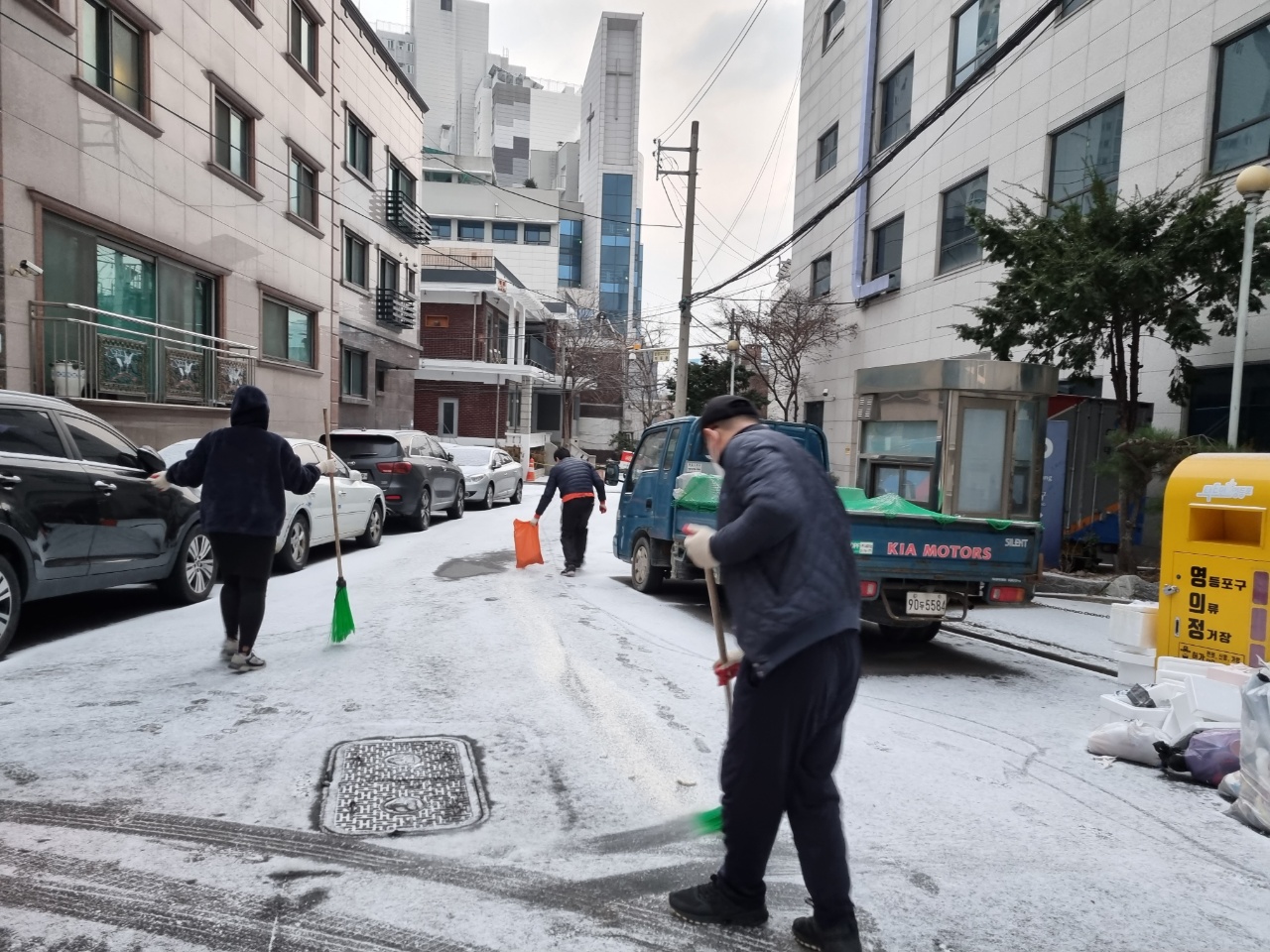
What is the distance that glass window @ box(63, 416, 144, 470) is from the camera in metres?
6.70

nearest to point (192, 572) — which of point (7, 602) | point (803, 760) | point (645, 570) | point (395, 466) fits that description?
point (7, 602)

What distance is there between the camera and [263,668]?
5820mm

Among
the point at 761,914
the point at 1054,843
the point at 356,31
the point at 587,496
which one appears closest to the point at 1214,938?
the point at 1054,843

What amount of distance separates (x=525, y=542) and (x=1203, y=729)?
7.78 m

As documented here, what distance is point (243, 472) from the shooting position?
5.68m

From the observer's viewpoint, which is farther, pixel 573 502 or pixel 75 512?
pixel 573 502

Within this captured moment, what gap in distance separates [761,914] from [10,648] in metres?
5.80

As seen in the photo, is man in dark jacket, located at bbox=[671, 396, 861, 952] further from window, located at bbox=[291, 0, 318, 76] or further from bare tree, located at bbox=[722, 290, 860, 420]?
bare tree, located at bbox=[722, 290, 860, 420]

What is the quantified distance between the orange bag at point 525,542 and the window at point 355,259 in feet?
48.4

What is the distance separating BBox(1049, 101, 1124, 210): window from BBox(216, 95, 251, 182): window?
1447 centimetres

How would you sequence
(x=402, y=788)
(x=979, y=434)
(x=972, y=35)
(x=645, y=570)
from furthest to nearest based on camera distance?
1. (x=972, y=35)
2. (x=979, y=434)
3. (x=645, y=570)
4. (x=402, y=788)

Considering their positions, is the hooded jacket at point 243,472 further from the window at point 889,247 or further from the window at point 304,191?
the window at point 889,247

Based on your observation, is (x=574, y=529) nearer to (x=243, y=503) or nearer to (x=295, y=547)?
(x=295, y=547)

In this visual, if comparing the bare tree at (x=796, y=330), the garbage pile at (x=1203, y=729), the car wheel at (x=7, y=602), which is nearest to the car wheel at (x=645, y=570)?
the garbage pile at (x=1203, y=729)
